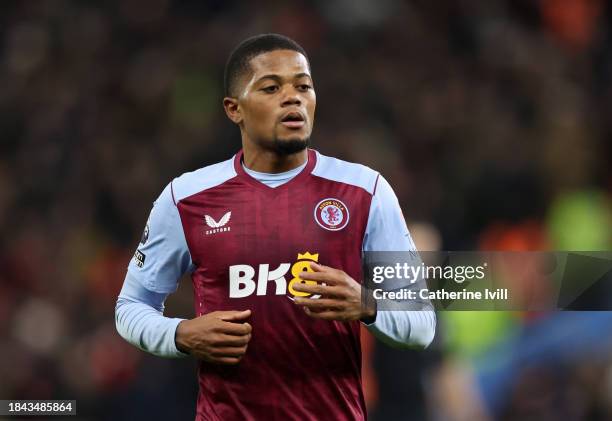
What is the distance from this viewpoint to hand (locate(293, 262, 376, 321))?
12.3 feet

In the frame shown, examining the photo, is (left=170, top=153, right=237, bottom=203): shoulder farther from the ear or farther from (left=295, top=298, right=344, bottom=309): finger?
(left=295, top=298, right=344, bottom=309): finger

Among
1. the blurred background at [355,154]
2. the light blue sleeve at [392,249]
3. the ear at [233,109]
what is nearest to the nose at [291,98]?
the ear at [233,109]

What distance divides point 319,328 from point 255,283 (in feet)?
0.89

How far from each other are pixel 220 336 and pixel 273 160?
0.72 m

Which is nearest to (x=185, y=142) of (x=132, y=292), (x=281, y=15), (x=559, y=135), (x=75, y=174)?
(x=75, y=174)

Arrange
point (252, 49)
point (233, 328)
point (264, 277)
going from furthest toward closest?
point (252, 49) → point (264, 277) → point (233, 328)

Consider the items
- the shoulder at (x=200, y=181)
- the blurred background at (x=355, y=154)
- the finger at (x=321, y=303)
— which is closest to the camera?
the finger at (x=321, y=303)

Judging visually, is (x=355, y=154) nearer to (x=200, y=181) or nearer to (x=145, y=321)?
(x=200, y=181)

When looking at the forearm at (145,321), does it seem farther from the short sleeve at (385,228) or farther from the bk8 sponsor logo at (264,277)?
the short sleeve at (385,228)

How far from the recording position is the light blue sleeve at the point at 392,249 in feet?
13.1

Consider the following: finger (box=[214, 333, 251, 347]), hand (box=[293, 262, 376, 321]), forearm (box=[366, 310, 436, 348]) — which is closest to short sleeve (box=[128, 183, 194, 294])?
finger (box=[214, 333, 251, 347])

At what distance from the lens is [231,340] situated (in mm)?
3908

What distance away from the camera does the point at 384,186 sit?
425 cm


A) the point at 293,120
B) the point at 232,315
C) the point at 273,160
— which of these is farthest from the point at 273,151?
the point at 232,315
